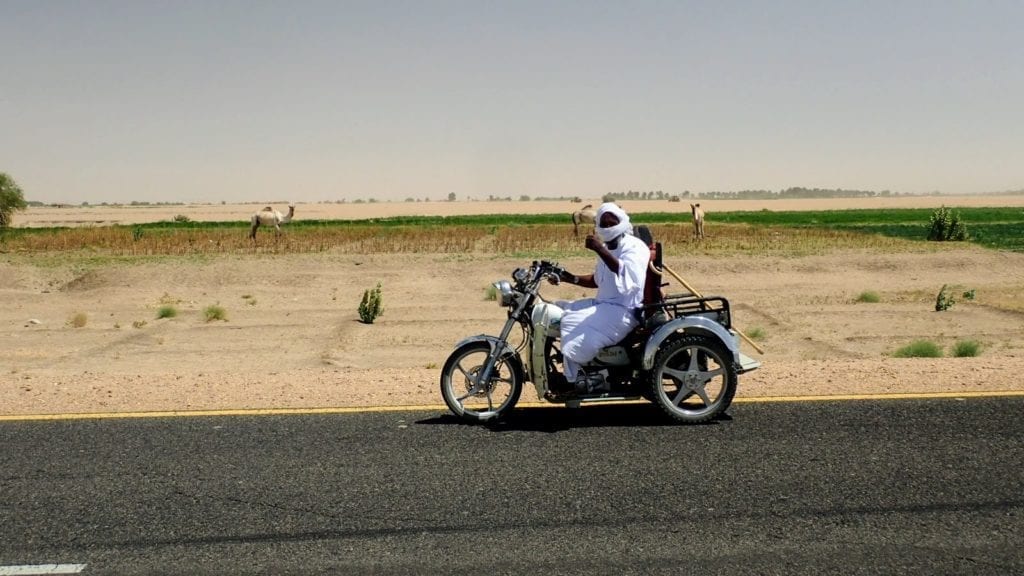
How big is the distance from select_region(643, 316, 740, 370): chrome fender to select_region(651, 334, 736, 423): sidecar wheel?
0.18ft

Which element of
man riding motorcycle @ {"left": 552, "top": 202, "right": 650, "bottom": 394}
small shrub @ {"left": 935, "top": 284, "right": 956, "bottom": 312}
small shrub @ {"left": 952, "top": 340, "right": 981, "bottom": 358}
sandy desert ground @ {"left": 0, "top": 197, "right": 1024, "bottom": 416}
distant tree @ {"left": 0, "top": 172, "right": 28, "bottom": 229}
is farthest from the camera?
distant tree @ {"left": 0, "top": 172, "right": 28, "bottom": 229}

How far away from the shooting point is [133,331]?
20.8m

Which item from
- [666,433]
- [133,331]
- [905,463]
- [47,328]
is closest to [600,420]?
[666,433]

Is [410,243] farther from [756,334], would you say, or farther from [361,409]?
[361,409]

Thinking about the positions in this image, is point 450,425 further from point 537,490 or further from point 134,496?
point 134,496

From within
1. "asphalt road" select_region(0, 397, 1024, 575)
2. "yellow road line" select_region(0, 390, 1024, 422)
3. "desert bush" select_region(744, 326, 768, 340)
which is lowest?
"desert bush" select_region(744, 326, 768, 340)

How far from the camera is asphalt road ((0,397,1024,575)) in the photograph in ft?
16.7

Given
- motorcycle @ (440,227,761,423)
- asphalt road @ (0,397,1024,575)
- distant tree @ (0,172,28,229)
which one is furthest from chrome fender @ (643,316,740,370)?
distant tree @ (0,172,28,229)

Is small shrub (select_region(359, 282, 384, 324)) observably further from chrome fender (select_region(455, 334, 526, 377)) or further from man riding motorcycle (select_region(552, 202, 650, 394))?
→ man riding motorcycle (select_region(552, 202, 650, 394))

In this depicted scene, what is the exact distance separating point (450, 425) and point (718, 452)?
2211 mm

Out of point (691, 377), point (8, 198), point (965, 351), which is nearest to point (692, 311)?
point (691, 377)

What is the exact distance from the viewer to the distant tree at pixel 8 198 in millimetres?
65875

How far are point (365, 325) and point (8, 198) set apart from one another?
54829 mm

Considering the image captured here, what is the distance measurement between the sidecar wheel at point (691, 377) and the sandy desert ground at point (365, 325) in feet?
4.40
